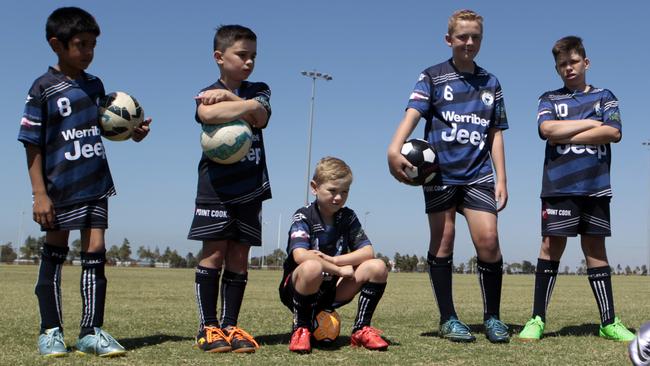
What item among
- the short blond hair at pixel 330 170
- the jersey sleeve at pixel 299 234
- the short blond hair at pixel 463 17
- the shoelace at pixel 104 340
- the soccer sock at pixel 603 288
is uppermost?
the short blond hair at pixel 463 17

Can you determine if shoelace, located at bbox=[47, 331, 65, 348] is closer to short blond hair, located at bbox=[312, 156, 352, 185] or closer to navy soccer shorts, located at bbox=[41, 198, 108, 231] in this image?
navy soccer shorts, located at bbox=[41, 198, 108, 231]

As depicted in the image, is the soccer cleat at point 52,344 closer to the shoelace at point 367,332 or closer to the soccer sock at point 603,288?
the shoelace at point 367,332

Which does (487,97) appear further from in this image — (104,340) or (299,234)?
(104,340)

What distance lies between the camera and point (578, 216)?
6008 millimetres

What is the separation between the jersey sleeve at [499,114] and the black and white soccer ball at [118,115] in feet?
9.78

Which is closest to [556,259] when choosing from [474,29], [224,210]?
[474,29]

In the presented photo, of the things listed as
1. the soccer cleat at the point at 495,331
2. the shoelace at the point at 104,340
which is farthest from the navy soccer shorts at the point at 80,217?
the soccer cleat at the point at 495,331

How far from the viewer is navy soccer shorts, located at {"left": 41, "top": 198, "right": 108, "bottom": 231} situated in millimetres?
4770

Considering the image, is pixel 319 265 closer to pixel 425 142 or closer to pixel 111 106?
pixel 425 142

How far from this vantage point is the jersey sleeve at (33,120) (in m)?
4.68

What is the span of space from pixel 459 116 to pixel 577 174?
4.08ft

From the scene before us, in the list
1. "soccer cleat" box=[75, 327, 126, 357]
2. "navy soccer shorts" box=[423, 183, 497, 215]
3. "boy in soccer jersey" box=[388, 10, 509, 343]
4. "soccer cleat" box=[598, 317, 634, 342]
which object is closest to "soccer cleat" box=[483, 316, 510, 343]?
"boy in soccer jersey" box=[388, 10, 509, 343]

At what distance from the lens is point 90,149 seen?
4.86 m

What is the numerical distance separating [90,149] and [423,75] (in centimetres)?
285
